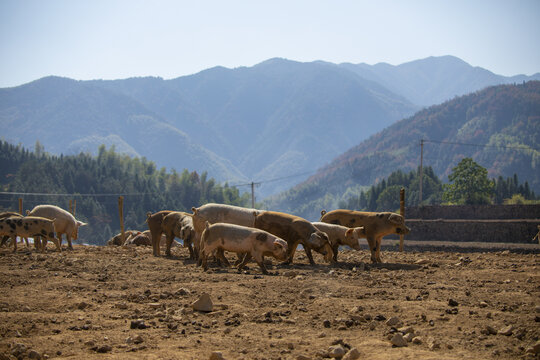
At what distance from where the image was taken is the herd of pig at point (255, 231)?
14.7 meters

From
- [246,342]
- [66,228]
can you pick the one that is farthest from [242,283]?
[66,228]

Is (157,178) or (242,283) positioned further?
(157,178)

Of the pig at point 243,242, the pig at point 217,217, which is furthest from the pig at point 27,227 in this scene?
the pig at point 243,242

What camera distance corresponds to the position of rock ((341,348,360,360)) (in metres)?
7.55

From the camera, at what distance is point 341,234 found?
1803 centimetres

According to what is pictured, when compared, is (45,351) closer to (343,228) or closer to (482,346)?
(482,346)

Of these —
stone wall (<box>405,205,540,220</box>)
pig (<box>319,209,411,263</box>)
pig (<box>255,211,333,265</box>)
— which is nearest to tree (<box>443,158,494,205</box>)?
stone wall (<box>405,205,540,220</box>)

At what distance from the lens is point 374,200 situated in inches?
5103

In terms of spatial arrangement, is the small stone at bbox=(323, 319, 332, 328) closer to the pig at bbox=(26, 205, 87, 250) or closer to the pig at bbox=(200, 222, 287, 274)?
the pig at bbox=(200, 222, 287, 274)

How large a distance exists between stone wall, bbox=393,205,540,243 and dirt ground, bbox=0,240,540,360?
24.5 metres

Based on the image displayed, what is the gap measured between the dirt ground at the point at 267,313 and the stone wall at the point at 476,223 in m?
24.5

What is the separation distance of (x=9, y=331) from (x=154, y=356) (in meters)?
2.54

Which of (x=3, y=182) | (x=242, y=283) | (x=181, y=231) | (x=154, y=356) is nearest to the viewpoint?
(x=154, y=356)

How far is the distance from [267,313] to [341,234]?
8631mm
